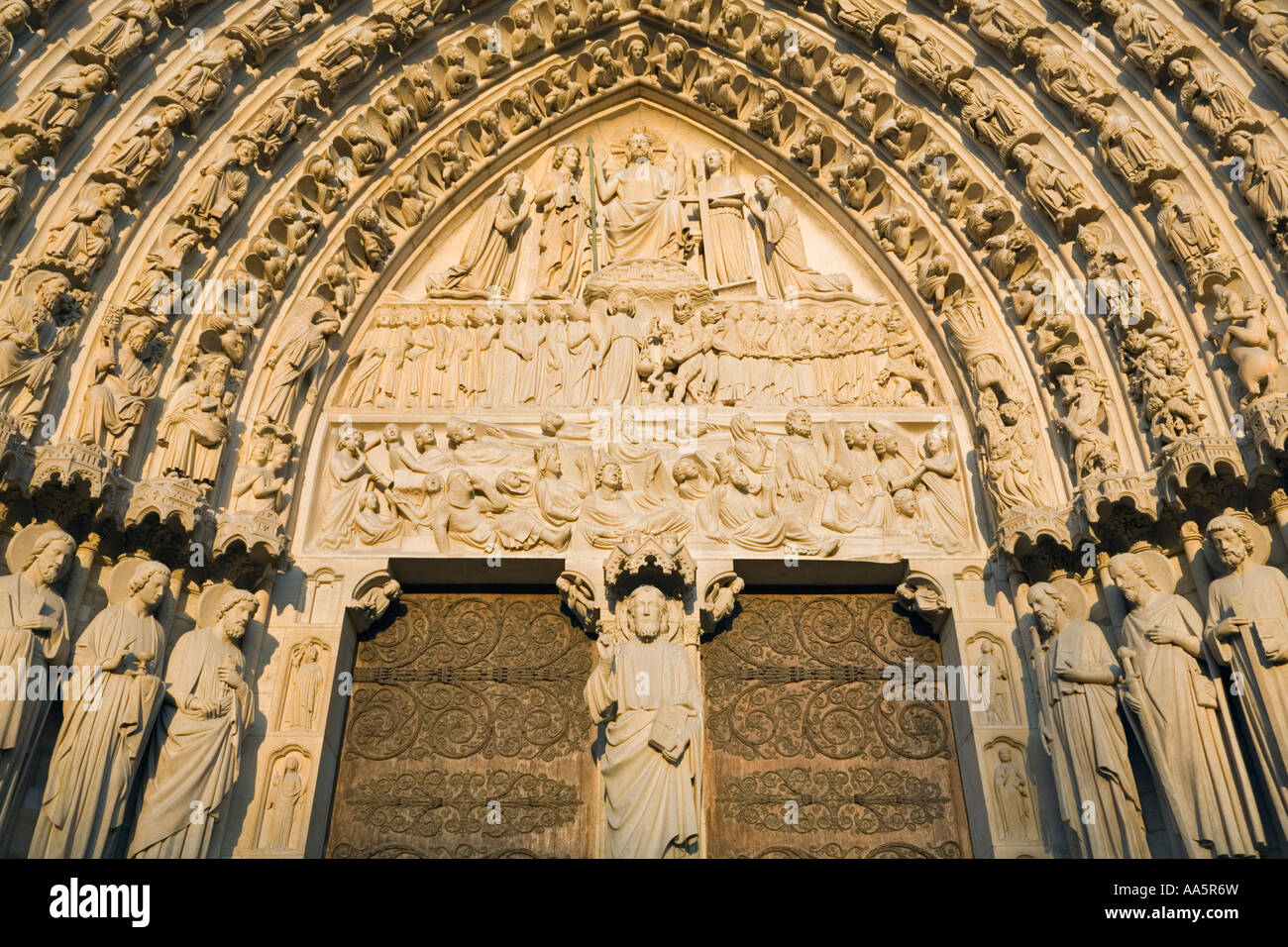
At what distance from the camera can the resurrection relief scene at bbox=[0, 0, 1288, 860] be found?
6.47 meters

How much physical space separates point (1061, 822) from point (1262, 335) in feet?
10.4

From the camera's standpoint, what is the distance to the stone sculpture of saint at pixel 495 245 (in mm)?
9484

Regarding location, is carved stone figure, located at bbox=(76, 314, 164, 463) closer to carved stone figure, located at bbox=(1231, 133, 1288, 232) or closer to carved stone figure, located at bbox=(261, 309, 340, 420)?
carved stone figure, located at bbox=(261, 309, 340, 420)

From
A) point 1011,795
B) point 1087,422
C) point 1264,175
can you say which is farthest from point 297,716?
point 1264,175

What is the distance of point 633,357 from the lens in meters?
8.91

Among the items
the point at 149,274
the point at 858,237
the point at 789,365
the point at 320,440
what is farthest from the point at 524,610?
the point at 858,237

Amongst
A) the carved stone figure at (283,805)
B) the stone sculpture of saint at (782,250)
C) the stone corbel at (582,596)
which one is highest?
the stone sculpture of saint at (782,250)

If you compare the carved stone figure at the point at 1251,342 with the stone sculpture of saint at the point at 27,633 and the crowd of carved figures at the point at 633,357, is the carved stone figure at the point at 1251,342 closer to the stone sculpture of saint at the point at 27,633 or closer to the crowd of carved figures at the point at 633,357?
the crowd of carved figures at the point at 633,357

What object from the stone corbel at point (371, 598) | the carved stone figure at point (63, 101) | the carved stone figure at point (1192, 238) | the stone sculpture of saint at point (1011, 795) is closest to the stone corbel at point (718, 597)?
the stone sculpture of saint at point (1011, 795)

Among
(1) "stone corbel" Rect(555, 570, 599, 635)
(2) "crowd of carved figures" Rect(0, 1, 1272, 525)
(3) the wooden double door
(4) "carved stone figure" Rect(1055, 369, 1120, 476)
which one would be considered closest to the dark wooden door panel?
(3) the wooden double door

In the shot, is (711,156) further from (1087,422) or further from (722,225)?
(1087,422)

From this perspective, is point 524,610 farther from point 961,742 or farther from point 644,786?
point 961,742

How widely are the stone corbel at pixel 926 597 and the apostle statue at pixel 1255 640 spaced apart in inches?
69.7

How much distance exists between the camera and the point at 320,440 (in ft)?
27.8
